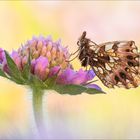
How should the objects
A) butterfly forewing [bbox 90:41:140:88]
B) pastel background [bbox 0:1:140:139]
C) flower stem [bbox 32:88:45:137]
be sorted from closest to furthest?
1. flower stem [bbox 32:88:45:137]
2. butterfly forewing [bbox 90:41:140:88]
3. pastel background [bbox 0:1:140:139]

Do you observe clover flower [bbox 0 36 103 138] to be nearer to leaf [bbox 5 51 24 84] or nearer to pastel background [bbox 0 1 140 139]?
leaf [bbox 5 51 24 84]

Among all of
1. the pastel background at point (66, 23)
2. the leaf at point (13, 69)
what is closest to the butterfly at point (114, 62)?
the leaf at point (13, 69)

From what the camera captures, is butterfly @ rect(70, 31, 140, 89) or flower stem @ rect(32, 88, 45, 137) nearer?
flower stem @ rect(32, 88, 45, 137)

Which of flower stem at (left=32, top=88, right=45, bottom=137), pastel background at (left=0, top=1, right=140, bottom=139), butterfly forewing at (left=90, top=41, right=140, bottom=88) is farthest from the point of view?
pastel background at (left=0, top=1, right=140, bottom=139)

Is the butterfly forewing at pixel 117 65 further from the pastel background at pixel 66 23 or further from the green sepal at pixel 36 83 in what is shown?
the pastel background at pixel 66 23

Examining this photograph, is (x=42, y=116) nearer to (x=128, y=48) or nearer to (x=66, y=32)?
(x=128, y=48)

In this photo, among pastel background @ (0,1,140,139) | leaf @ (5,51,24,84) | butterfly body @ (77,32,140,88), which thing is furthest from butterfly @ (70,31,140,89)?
pastel background @ (0,1,140,139)

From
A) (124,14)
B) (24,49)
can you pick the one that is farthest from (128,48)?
(124,14)
